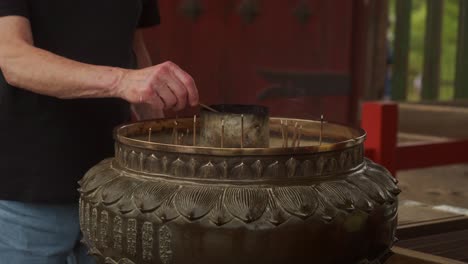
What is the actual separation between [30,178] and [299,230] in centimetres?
78

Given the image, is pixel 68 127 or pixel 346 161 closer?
pixel 346 161

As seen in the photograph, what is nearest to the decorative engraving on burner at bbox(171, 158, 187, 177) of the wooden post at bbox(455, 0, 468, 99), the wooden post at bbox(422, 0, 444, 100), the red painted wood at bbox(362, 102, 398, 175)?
the red painted wood at bbox(362, 102, 398, 175)

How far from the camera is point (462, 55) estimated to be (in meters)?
6.17

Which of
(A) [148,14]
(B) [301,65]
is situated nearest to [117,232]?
(A) [148,14]

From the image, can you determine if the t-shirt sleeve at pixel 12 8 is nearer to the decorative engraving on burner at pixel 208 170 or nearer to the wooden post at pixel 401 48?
the decorative engraving on burner at pixel 208 170

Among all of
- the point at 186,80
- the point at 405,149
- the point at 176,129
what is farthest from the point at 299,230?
the point at 405,149

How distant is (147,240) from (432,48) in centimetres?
549

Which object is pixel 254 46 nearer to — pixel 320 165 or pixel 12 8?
A: pixel 12 8

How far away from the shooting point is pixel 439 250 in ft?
6.43

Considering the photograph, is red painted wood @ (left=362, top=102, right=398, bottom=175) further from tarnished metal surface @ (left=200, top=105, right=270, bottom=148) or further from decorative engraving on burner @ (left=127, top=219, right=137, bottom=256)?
decorative engraving on burner @ (left=127, top=219, right=137, bottom=256)

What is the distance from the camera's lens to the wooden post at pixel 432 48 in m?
6.27

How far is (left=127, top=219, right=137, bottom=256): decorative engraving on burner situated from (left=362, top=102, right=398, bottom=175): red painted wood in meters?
1.75

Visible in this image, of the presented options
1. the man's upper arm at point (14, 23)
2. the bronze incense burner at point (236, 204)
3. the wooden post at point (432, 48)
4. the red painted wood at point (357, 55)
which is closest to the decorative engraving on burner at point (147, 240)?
the bronze incense burner at point (236, 204)

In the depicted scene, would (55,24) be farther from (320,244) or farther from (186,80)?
(320,244)
